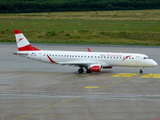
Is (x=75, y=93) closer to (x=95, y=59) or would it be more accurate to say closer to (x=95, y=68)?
(x=95, y=68)

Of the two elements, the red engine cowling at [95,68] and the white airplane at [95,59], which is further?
the white airplane at [95,59]

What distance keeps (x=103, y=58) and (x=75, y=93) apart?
13843mm

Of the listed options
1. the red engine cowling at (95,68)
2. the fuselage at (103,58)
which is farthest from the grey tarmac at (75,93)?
the fuselage at (103,58)

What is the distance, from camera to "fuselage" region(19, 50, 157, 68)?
5056 centimetres

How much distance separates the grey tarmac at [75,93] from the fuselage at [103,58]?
1.66 m

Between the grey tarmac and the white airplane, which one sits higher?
the white airplane

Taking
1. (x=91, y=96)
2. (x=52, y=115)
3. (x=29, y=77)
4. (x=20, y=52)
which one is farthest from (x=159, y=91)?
(x=20, y=52)

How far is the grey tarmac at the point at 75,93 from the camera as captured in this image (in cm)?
3048

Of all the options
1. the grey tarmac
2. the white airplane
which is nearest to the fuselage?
the white airplane

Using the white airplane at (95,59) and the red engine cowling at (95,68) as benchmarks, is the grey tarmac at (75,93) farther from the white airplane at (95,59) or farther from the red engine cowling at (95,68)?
the white airplane at (95,59)

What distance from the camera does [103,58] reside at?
167ft

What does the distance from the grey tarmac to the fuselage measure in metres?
1.66

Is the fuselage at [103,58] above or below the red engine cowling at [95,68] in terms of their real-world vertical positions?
above

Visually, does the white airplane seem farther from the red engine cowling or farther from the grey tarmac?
the grey tarmac
